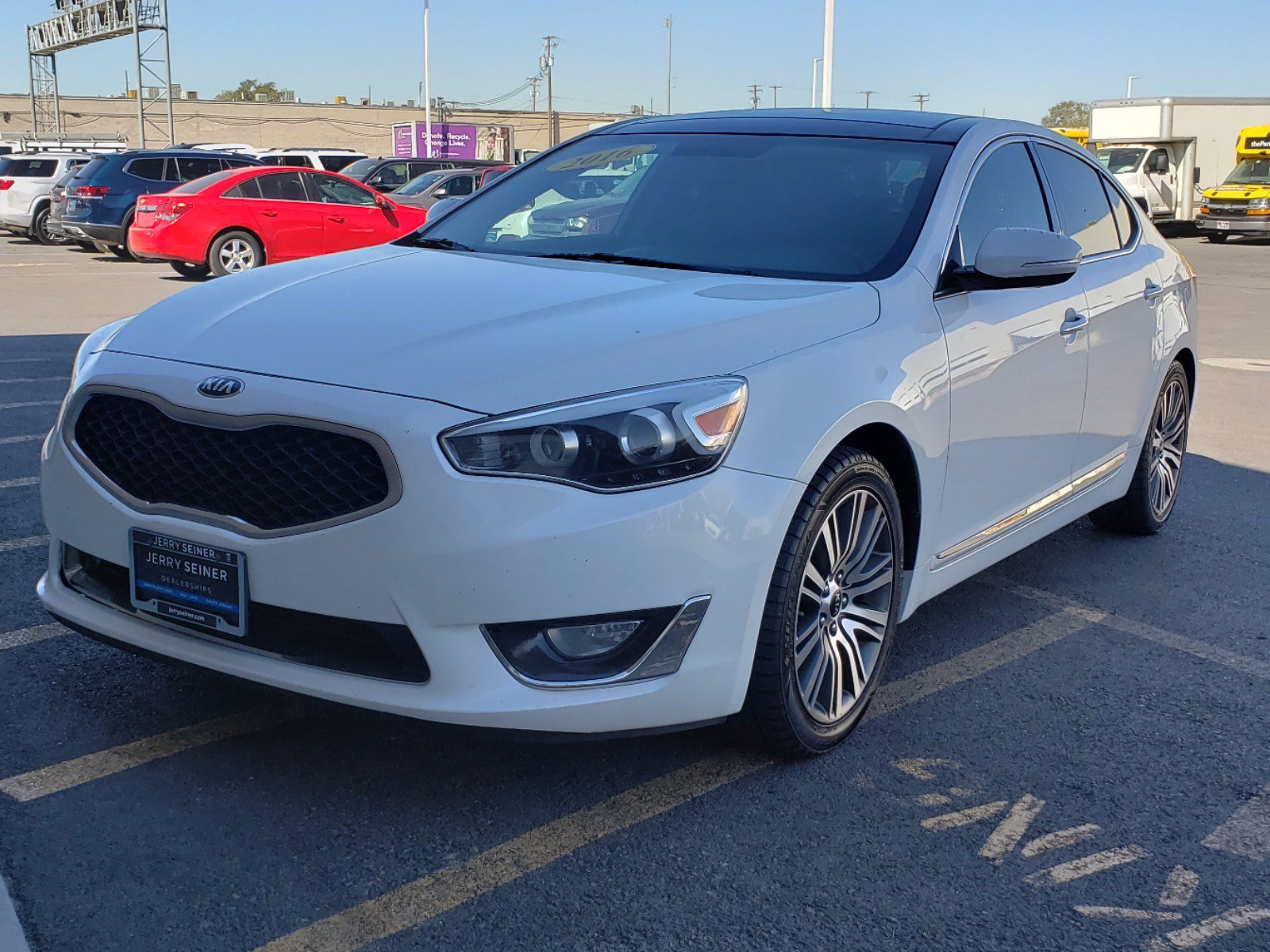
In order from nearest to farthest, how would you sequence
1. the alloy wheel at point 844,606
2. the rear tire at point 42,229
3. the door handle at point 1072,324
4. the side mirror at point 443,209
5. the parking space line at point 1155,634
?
the alloy wheel at point 844,606, the parking space line at point 1155,634, the door handle at point 1072,324, the side mirror at point 443,209, the rear tire at point 42,229

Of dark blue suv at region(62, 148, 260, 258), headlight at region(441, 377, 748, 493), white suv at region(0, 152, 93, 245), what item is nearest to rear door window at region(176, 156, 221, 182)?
dark blue suv at region(62, 148, 260, 258)

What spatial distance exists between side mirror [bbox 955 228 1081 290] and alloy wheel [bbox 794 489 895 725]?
2.61 feet

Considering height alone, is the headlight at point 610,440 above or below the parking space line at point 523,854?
above

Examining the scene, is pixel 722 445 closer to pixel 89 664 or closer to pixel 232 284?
pixel 232 284

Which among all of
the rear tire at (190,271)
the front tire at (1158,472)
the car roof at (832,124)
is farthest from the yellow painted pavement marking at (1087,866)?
the rear tire at (190,271)

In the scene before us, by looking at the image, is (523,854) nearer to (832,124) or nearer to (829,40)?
(832,124)

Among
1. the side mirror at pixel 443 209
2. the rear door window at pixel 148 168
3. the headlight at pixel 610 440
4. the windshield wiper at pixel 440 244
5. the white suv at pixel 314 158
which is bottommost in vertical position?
the headlight at pixel 610 440

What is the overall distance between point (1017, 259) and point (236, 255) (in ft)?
49.2

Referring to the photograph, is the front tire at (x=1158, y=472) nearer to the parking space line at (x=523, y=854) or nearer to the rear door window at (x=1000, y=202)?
the rear door window at (x=1000, y=202)

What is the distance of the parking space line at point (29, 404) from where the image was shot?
25.6 ft

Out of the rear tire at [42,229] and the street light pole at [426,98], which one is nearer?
the rear tire at [42,229]

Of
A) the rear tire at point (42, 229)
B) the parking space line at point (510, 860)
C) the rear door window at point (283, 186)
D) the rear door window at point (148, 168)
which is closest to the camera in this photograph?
the parking space line at point (510, 860)

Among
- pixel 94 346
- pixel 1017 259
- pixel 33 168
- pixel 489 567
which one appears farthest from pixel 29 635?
pixel 33 168

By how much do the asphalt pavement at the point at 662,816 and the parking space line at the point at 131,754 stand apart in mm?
10
